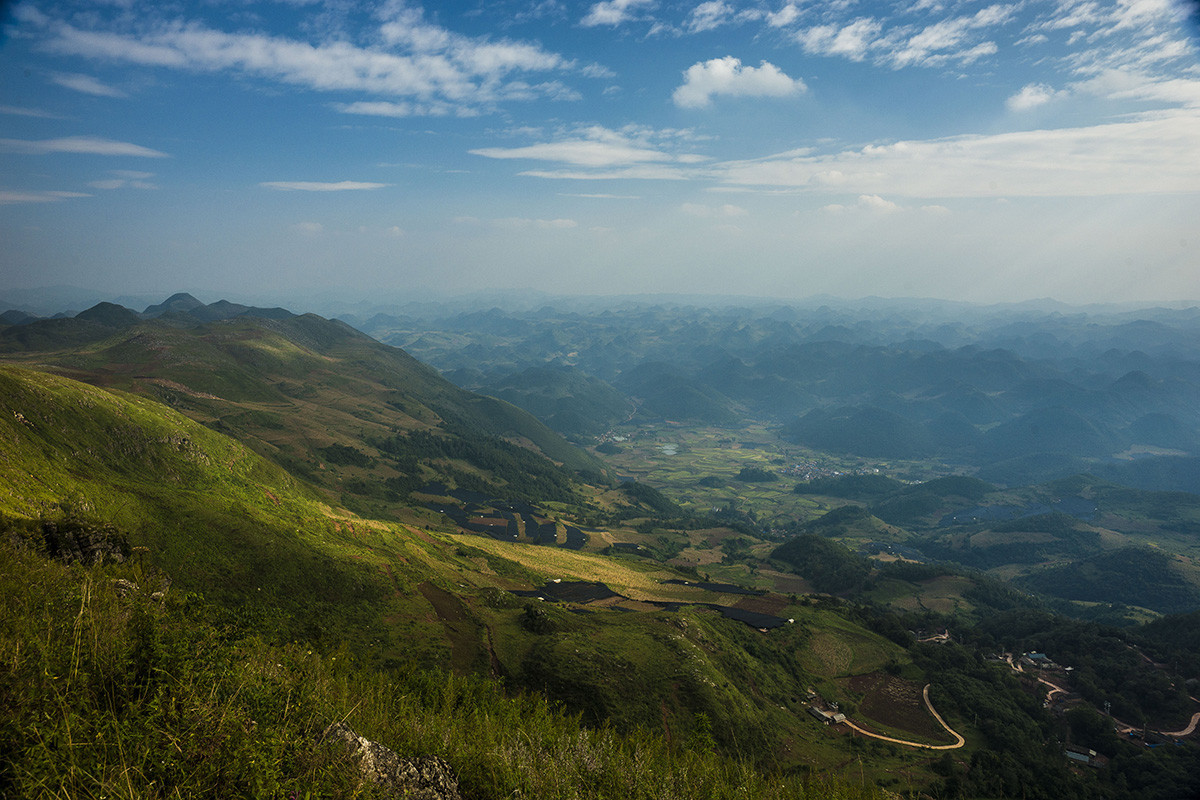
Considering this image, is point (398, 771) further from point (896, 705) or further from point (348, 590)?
point (896, 705)

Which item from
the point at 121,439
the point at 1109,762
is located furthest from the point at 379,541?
the point at 1109,762

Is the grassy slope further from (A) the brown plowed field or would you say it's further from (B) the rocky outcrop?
(B) the rocky outcrop

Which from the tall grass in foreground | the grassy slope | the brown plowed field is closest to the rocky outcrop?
the tall grass in foreground

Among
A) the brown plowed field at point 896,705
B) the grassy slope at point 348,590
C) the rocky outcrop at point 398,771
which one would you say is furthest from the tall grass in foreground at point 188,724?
the brown plowed field at point 896,705

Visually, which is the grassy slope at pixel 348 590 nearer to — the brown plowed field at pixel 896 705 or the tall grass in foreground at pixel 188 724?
the tall grass in foreground at pixel 188 724

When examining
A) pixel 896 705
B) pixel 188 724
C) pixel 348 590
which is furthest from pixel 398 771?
pixel 896 705

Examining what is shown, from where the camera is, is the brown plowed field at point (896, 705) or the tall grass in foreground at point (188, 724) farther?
the brown plowed field at point (896, 705)
